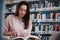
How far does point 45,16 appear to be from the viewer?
63.5 inches

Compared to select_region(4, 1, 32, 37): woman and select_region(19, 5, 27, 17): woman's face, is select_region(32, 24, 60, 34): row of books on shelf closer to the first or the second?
select_region(4, 1, 32, 37): woman

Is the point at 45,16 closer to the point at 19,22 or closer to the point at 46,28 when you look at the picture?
the point at 46,28

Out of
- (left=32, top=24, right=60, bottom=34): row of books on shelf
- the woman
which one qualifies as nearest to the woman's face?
the woman

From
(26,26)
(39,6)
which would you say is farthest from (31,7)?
(26,26)

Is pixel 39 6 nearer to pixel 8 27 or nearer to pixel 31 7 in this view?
pixel 31 7

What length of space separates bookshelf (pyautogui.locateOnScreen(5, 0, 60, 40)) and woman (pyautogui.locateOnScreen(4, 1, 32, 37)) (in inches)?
1.9

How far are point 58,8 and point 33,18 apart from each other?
9.7 inches

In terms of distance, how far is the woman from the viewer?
165 centimetres

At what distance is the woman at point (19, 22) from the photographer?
1.65 meters

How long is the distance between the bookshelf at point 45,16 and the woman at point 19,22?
0.05 meters

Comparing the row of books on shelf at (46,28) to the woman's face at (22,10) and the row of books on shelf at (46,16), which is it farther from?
the woman's face at (22,10)

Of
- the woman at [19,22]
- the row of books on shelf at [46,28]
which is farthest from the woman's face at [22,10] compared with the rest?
the row of books on shelf at [46,28]

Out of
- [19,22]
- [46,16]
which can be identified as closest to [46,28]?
[46,16]

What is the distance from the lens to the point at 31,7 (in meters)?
1.64
